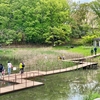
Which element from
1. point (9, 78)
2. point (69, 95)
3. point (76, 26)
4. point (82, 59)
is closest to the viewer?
point (69, 95)

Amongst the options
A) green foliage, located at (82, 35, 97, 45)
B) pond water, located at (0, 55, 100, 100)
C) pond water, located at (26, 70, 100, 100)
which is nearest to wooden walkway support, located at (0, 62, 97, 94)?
pond water, located at (0, 55, 100, 100)

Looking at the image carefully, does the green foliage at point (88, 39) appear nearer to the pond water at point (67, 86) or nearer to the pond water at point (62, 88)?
the pond water at point (67, 86)

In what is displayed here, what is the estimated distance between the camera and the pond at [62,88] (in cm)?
1850

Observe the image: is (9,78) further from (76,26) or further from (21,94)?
(76,26)

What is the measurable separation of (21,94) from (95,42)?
39.8 meters

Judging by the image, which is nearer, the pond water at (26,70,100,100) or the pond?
the pond

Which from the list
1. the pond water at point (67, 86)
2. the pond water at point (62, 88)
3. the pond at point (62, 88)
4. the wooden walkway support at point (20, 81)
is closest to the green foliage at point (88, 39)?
the pond water at point (67, 86)

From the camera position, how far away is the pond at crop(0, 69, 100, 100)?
1850cm

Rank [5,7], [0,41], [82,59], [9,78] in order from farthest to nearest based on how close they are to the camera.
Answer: [5,7] < [0,41] < [82,59] < [9,78]

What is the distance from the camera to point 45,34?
56.9 metres

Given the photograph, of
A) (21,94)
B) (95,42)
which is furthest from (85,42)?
(21,94)

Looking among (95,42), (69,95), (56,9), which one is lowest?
(69,95)

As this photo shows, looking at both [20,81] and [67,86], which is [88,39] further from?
[20,81]

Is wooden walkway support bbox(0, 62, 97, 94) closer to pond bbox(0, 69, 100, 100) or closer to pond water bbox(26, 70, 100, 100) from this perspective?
pond bbox(0, 69, 100, 100)
